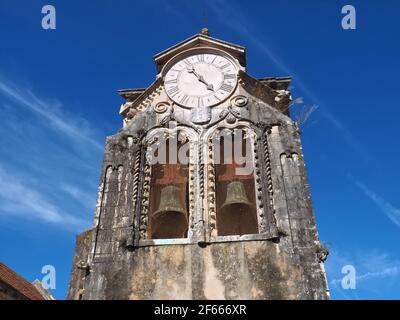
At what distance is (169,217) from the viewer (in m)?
10.8

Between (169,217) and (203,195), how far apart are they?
60.8 inches

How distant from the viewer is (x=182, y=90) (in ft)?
37.4

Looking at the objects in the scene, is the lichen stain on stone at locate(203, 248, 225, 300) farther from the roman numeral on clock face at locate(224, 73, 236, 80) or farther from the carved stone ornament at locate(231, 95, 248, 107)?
the roman numeral on clock face at locate(224, 73, 236, 80)

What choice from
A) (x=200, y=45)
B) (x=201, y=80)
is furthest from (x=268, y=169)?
(x=200, y=45)

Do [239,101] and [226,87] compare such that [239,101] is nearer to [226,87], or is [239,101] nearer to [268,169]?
[226,87]

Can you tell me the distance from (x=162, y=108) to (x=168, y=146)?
3.34ft

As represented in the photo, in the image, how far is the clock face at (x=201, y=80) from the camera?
11133 mm

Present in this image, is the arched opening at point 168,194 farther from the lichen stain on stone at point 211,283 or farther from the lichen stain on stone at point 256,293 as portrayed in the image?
the lichen stain on stone at point 256,293

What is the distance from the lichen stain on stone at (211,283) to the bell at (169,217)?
1.55 m

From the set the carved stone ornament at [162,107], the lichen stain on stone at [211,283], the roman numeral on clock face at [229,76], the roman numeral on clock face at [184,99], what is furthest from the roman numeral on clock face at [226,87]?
the lichen stain on stone at [211,283]
